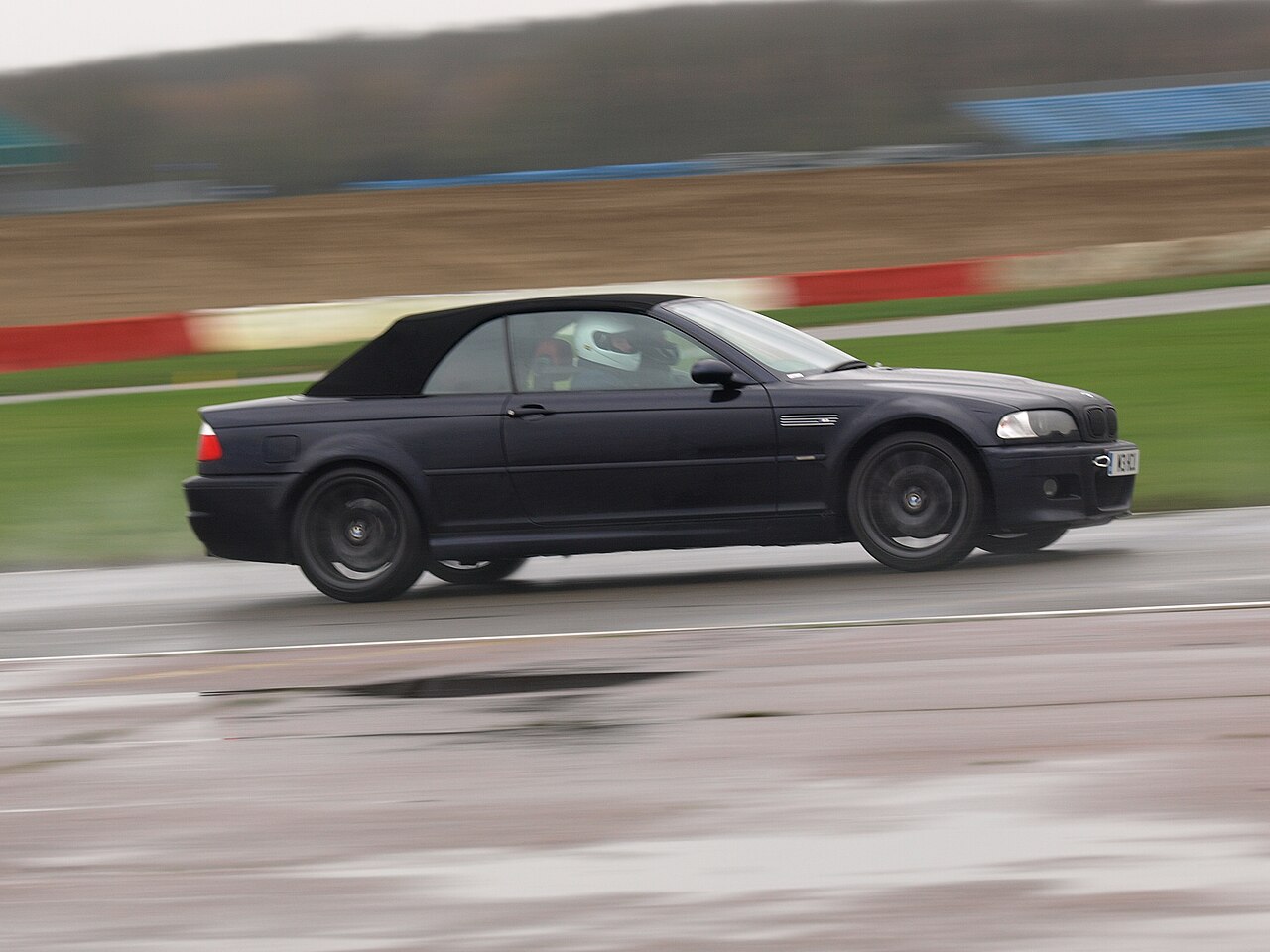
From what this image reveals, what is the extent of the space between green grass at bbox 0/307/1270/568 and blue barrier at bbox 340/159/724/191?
2752 cm

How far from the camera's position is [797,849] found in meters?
4.25

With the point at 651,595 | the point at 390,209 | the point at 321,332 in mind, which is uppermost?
the point at 390,209

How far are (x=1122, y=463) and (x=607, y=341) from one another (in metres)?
2.41

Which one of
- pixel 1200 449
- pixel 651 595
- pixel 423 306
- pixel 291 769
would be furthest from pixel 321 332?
pixel 291 769

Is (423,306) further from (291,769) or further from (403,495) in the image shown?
(291,769)

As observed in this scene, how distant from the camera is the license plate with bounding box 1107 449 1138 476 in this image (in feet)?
27.5

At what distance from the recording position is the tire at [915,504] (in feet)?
27.2

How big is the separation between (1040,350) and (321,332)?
9958 millimetres

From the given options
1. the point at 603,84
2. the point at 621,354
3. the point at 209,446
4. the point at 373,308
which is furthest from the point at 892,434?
the point at 603,84

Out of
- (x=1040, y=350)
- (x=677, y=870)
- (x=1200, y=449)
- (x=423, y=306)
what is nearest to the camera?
(x=677, y=870)

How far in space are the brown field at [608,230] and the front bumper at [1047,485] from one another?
2204cm

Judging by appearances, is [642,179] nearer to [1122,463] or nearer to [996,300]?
[996,300]

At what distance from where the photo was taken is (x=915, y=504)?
8.35 metres

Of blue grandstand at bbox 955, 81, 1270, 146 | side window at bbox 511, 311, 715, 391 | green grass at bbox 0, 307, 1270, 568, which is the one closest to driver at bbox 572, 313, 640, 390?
side window at bbox 511, 311, 715, 391
